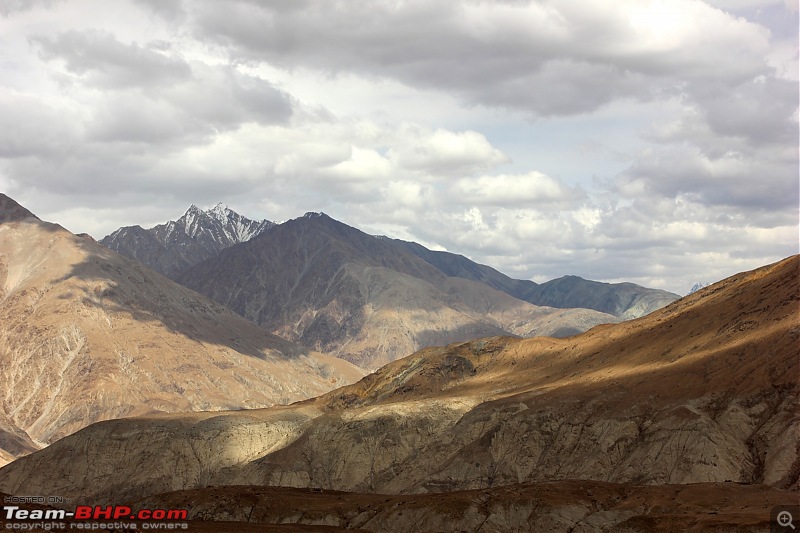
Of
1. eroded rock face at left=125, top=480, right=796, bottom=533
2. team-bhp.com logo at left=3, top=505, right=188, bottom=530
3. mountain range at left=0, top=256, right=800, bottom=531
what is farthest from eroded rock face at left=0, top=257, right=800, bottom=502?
team-bhp.com logo at left=3, top=505, right=188, bottom=530

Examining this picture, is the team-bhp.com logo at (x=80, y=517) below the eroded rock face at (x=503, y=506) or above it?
above

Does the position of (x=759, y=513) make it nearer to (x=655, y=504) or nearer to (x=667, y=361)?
(x=655, y=504)

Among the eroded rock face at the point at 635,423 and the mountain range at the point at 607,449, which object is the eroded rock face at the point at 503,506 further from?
the eroded rock face at the point at 635,423

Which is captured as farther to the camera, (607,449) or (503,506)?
(607,449)

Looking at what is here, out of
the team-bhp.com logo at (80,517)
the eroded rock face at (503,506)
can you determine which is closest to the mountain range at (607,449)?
the eroded rock face at (503,506)

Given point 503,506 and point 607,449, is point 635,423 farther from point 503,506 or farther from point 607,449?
point 503,506

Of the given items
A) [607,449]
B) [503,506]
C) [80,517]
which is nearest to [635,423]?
[607,449]

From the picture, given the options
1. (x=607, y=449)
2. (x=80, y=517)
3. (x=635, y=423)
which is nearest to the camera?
(x=80, y=517)

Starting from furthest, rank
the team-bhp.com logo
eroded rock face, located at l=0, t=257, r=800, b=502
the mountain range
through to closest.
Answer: eroded rock face, located at l=0, t=257, r=800, b=502 < the mountain range < the team-bhp.com logo

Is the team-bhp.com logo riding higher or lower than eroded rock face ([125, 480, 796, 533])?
higher

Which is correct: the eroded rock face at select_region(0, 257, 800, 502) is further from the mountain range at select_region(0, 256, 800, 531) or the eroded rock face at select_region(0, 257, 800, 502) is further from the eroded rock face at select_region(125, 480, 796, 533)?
the eroded rock face at select_region(125, 480, 796, 533)

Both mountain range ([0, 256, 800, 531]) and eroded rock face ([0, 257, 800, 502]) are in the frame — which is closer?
mountain range ([0, 256, 800, 531])

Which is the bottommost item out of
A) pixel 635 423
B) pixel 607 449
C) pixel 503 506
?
pixel 607 449

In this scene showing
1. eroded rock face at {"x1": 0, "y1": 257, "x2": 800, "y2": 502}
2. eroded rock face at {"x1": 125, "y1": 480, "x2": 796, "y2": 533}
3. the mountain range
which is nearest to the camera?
eroded rock face at {"x1": 125, "y1": 480, "x2": 796, "y2": 533}
